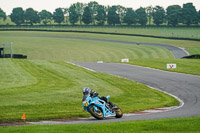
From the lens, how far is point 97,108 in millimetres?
15000

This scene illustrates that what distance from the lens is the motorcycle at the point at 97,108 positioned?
14.8 m

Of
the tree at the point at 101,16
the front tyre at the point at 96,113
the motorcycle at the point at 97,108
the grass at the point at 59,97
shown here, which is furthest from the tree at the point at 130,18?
the front tyre at the point at 96,113

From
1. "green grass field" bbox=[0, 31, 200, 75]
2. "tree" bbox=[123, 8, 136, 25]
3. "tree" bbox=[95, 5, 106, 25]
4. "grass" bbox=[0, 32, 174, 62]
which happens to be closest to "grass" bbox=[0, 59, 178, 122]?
"green grass field" bbox=[0, 31, 200, 75]

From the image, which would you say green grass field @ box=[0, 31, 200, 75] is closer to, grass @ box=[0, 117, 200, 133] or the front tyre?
the front tyre

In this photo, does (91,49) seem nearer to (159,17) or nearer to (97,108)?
(97,108)

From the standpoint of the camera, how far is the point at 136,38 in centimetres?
10681

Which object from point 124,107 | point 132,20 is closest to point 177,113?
point 124,107

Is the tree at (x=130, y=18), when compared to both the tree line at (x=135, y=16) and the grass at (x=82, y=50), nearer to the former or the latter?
the tree line at (x=135, y=16)

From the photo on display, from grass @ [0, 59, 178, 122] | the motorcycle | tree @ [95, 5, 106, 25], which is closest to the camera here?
the motorcycle

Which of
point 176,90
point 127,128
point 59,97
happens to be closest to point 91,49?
point 176,90

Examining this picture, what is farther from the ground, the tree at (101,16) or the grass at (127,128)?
the tree at (101,16)

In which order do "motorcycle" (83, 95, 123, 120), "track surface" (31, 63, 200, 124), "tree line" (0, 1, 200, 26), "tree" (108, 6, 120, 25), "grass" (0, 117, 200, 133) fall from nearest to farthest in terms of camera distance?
1. "grass" (0, 117, 200, 133)
2. "motorcycle" (83, 95, 123, 120)
3. "track surface" (31, 63, 200, 124)
4. "tree line" (0, 1, 200, 26)
5. "tree" (108, 6, 120, 25)

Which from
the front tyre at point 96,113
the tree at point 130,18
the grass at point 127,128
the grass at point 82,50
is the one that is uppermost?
the tree at point 130,18

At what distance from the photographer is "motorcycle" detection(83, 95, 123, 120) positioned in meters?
14.8
